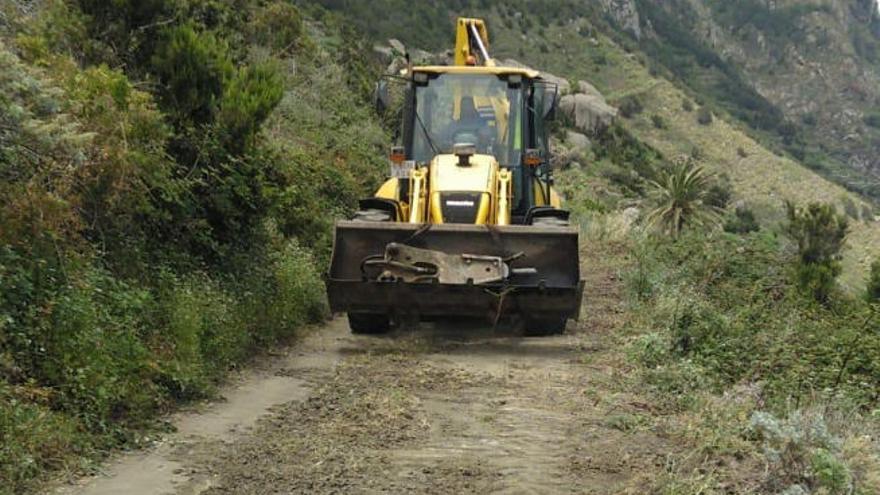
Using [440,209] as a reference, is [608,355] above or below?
below

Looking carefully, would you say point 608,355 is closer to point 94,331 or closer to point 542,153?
point 542,153

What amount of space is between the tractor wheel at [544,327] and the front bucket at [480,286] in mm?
568

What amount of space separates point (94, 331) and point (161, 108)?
382 centimetres

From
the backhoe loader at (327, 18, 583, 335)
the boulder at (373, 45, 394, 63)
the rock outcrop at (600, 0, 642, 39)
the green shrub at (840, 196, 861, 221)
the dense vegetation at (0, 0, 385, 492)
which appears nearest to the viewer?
the dense vegetation at (0, 0, 385, 492)

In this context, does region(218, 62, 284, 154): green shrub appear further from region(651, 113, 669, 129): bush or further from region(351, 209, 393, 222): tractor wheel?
region(651, 113, 669, 129): bush

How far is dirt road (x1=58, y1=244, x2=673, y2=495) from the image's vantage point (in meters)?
6.05

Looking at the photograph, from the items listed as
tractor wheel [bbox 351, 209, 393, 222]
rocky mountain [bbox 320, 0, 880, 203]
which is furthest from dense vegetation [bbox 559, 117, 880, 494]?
rocky mountain [bbox 320, 0, 880, 203]

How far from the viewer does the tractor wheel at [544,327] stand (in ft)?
35.9

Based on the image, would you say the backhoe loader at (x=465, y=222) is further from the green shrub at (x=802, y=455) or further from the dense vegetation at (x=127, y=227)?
the green shrub at (x=802, y=455)

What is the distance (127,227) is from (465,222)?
3565 millimetres

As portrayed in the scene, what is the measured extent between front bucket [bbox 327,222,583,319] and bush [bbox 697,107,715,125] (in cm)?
8192

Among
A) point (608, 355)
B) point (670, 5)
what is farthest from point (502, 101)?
point (670, 5)

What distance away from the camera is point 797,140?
4919 inches

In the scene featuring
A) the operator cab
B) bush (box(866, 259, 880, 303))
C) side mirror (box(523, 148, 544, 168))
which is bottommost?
bush (box(866, 259, 880, 303))
